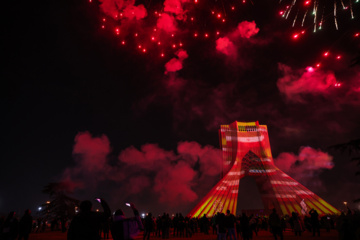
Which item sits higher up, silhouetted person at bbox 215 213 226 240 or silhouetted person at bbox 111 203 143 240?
silhouetted person at bbox 111 203 143 240

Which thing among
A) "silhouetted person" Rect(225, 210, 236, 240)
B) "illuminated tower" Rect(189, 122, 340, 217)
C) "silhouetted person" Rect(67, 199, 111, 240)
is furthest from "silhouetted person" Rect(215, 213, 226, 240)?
"illuminated tower" Rect(189, 122, 340, 217)

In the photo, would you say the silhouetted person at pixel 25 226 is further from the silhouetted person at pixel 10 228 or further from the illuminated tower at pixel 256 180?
the illuminated tower at pixel 256 180

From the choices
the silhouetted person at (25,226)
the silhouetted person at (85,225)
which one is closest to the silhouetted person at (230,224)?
the silhouetted person at (85,225)

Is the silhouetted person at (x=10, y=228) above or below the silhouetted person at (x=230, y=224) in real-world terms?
above

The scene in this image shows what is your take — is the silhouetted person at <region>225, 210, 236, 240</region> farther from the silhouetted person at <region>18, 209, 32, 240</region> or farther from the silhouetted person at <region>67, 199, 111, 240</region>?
the silhouetted person at <region>18, 209, 32, 240</region>

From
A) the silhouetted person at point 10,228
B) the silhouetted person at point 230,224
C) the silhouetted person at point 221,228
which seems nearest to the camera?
the silhouetted person at point 10,228

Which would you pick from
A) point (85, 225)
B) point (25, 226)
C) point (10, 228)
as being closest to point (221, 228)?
point (85, 225)
